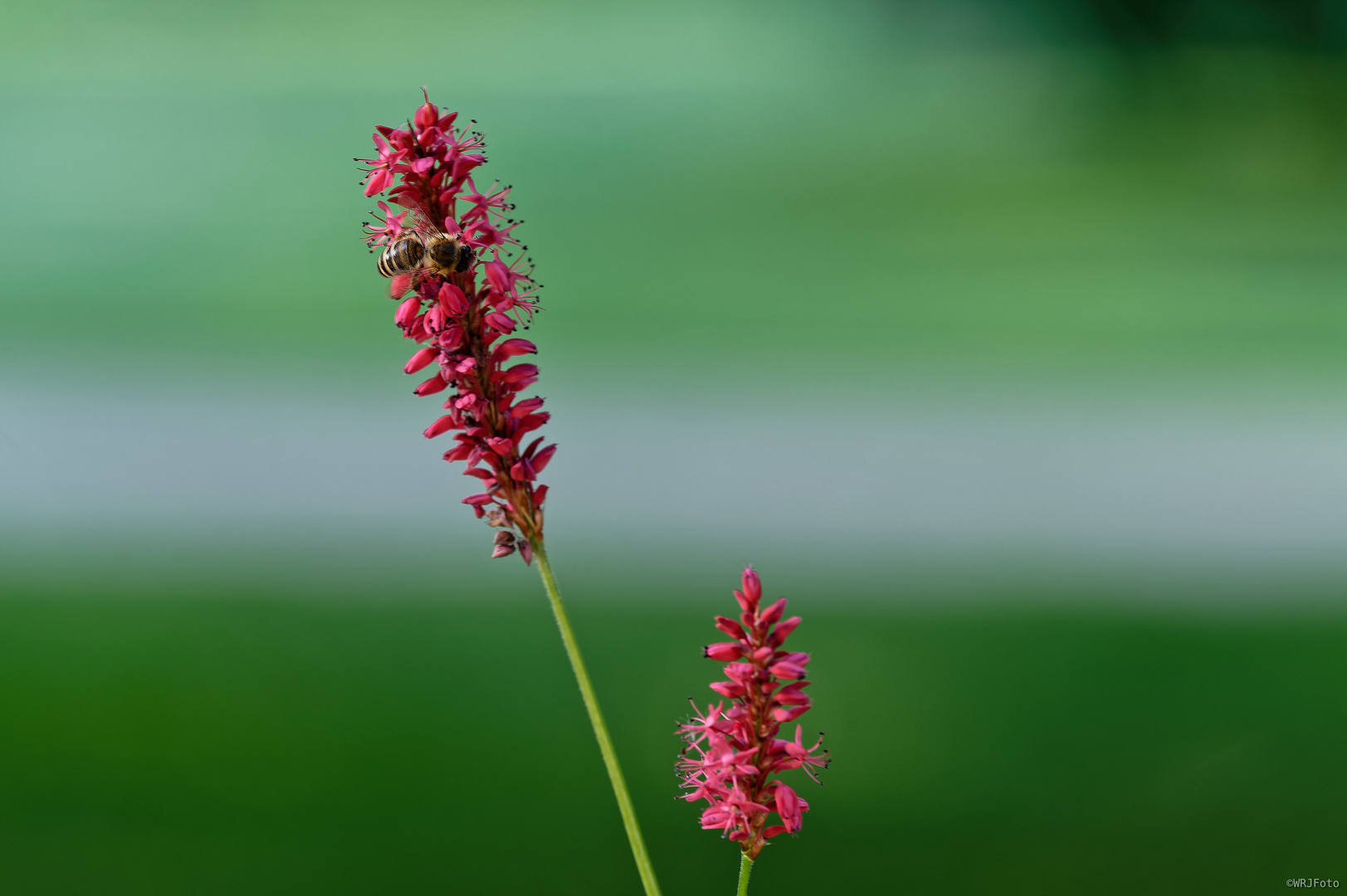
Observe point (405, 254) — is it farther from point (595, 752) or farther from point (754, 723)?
point (595, 752)

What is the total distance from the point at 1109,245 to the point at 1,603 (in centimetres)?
261

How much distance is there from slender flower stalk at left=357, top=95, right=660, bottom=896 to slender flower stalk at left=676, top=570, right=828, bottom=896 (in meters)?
0.05

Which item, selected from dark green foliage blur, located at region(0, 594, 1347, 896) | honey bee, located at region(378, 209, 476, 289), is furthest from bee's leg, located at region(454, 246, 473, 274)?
dark green foliage blur, located at region(0, 594, 1347, 896)

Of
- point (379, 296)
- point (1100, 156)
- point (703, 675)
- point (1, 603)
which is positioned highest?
point (1100, 156)

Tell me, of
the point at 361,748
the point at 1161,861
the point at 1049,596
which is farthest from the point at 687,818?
the point at 1049,596

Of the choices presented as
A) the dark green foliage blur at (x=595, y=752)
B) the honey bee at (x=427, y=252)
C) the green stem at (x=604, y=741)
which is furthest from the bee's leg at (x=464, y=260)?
the dark green foliage blur at (x=595, y=752)

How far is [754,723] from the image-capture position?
0.41m

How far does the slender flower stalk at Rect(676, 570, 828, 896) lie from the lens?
1.33 feet

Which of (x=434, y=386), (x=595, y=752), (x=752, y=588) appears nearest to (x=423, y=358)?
(x=434, y=386)

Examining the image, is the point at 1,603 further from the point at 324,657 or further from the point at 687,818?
the point at 687,818

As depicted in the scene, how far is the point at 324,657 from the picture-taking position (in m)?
1.86

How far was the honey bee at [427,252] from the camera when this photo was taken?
0.46 meters

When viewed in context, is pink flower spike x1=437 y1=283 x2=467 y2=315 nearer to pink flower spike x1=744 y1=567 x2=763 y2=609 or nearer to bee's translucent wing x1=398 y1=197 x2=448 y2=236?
bee's translucent wing x1=398 y1=197 x2=448 y2=236

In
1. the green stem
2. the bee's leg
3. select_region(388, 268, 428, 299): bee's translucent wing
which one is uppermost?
select_region(388, 268, 428, 299): bee's translucent wing
